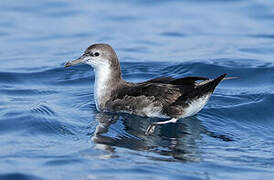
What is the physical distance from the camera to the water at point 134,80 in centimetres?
A: 684

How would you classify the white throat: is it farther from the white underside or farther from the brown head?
the white underside

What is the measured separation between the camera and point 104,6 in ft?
56.8

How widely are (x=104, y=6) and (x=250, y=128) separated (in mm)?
9587

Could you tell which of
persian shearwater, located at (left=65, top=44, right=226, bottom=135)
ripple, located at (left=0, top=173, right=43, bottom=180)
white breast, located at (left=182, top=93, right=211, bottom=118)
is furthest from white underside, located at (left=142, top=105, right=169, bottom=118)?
ripple, located at (left=0, top=173, right=43, bottom=180)

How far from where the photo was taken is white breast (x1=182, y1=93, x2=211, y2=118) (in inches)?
332

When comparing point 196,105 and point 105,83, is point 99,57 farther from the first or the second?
point 196,105

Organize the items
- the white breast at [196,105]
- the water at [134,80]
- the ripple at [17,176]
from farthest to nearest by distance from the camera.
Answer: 1. the white breast at [196,105]
2. the water at [134,80]
3. the ripple at [17,176]

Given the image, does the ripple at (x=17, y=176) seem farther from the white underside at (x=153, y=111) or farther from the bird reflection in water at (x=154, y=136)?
the white underside at (x=153, y=111)

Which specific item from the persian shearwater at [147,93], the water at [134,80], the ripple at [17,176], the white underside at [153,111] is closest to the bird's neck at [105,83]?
the persian shearwater at [147,93]

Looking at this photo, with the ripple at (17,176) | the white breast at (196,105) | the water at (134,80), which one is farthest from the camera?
the white breast at (196,105)

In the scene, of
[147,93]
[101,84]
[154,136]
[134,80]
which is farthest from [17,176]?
[134,80]

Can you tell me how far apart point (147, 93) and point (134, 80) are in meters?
2.95

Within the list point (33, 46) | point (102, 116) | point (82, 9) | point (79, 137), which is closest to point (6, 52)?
point (33, 46)

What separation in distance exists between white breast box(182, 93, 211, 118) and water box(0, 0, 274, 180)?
0.22 metres
